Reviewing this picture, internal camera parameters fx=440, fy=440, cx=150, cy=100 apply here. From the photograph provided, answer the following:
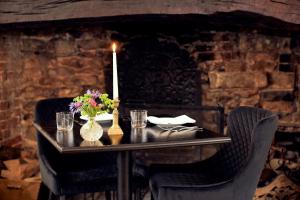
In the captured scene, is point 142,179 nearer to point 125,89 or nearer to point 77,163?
point 77,163

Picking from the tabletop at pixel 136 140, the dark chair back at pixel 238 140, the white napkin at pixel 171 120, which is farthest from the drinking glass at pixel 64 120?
the dark chair back at pixel 238 140

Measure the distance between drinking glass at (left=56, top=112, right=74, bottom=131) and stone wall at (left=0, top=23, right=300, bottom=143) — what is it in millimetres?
1439

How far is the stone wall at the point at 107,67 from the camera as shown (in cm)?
325

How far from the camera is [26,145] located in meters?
3.59

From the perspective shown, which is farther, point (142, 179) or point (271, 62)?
point (271, 62)

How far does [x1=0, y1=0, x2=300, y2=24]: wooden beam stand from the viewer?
8.66 feet

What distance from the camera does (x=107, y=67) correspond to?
3404 millimetres

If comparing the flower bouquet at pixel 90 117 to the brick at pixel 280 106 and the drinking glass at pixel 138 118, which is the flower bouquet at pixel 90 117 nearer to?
the drinking glass at pixel 138 118

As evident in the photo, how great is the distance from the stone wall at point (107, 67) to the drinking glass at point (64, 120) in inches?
56.7

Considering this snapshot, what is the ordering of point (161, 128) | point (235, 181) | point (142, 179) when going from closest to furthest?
point (235, 181) → point (161, 128) → point (142, 179)

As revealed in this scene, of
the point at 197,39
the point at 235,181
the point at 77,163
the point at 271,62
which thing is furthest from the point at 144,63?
the point at 235,181

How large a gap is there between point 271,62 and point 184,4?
3.16ft

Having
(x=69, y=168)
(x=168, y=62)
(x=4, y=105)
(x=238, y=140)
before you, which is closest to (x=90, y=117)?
(x=69, y=168)

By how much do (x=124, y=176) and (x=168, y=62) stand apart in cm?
157
